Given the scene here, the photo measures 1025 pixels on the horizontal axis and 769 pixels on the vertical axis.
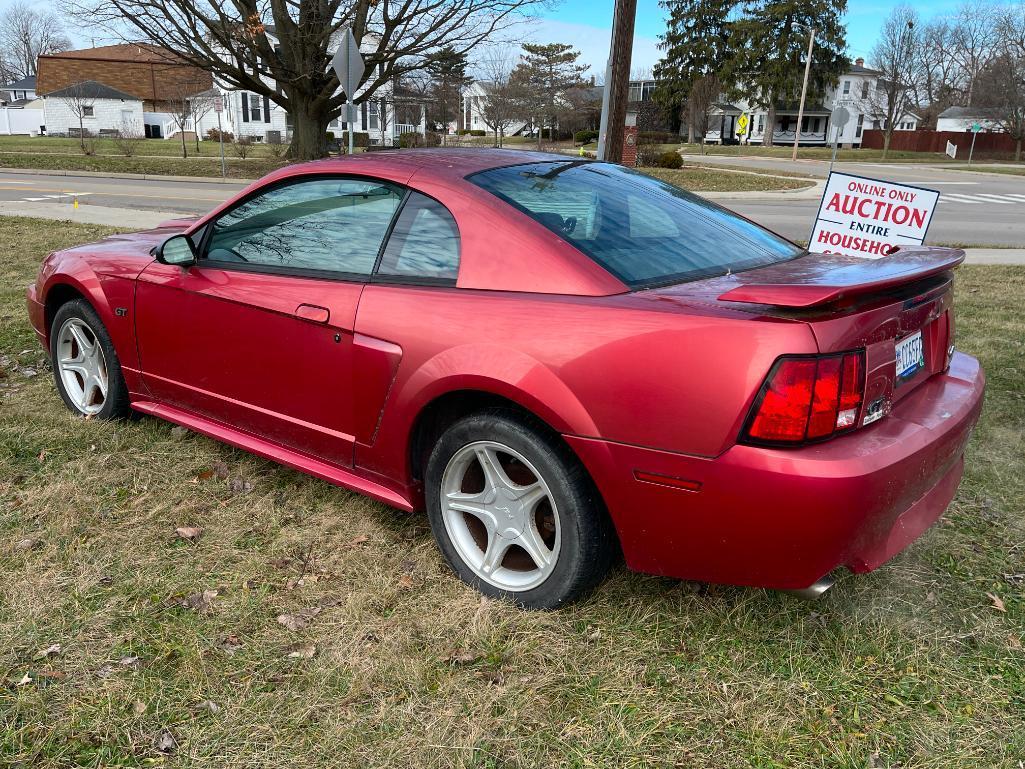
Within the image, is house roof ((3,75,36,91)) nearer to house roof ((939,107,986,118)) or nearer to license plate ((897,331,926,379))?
house roof ((939,107,986,118))

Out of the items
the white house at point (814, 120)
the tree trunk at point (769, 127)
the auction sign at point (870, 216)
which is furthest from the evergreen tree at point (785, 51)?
the auction sign at point (870, 216)

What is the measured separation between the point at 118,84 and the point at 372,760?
224 ft

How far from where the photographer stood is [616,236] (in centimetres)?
281

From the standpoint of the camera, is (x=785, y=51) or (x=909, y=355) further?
(x=785, y=51)

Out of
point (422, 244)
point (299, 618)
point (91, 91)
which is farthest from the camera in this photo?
point (91, 91)

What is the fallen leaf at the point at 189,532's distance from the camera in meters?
3.21

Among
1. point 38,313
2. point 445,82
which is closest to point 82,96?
point 445,82

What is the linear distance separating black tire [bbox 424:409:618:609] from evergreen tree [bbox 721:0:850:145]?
203 ft

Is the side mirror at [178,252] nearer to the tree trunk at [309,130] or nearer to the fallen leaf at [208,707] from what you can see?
the fallen leaf at [208,707]

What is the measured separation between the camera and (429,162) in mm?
3047

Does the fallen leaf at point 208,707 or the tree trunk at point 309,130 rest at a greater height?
the tree trunk at point 309,130

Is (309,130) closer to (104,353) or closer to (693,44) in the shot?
(104,353)

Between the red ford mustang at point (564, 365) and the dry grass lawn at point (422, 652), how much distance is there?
30 centimetres

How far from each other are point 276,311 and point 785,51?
2481 inches
